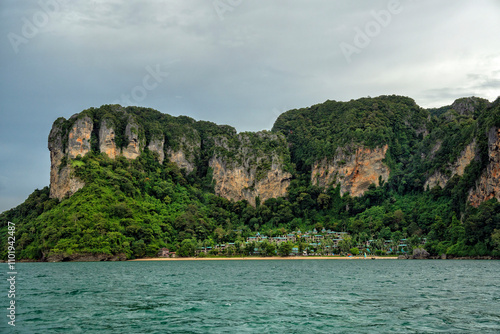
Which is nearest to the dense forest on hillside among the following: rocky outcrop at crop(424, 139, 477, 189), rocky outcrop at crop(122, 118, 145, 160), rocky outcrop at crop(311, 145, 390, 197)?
rocky outcrop at crop(424, 139, 477, 189)

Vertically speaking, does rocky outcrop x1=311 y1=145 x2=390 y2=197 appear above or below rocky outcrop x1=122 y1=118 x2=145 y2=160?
below

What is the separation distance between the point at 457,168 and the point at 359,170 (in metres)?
34.1

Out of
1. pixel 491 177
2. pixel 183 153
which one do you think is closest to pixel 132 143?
pixel 183 153

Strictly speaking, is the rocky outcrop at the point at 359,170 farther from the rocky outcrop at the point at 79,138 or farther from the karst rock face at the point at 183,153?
the rocky outcrop at the point at 79,138

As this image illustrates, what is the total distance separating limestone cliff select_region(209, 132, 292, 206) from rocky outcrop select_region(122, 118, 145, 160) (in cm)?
3464

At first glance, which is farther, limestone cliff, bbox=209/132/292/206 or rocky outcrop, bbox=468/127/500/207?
limestone cliff, bbox=209/132/292/206

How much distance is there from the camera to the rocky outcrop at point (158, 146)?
155875 mm

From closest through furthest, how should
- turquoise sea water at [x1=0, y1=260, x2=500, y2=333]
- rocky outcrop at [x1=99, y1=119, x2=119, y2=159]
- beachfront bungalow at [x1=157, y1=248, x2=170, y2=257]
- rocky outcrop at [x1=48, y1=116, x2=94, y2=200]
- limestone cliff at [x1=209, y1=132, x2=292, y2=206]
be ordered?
turquoise sea water at [x1=0, y1=260, x2=500, y2=333], beachfront bungalow at [x1=157, y1=248, x2=170, y2=257], rocky outcrop at [x1=48, y1=116, x2=94, y2=200], rocky outcrop at [x1=99, y1=119, x2=119, y2=159], limestone cliff at [x1=209, y1=132, x2=292, y2=206]

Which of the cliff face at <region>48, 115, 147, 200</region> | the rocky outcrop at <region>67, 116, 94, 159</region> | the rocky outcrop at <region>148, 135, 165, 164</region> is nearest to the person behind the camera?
the cliff face at <region>48, 115, 147, 200</region>

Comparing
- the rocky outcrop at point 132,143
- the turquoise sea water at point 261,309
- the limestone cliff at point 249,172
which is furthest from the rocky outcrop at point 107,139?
the turquoise sea water at point 261,309

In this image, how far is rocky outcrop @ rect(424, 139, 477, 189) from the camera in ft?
368

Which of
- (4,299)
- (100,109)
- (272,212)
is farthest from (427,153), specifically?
(4,299)

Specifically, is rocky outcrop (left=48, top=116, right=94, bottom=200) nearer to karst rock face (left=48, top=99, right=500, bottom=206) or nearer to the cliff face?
the cliff face

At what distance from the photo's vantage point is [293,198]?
15375 cm
